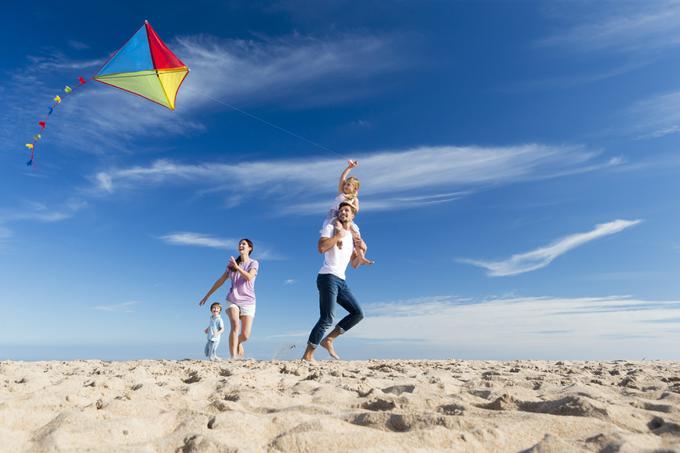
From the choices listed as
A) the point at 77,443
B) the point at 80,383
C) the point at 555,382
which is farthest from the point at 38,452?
the point at 555,382

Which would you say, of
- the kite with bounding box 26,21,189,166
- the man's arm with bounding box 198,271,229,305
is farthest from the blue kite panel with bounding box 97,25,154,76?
the man's arm with bounding box 198,271,229,305

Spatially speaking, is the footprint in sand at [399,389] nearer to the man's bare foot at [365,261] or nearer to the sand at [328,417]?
the sand at [328,417]

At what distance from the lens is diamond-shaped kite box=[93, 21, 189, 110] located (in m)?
8.12

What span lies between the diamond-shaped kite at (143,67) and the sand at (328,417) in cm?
581

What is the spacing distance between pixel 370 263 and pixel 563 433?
4.48 meters

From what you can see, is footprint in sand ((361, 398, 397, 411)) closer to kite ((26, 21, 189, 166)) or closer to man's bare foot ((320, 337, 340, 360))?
man's bare foot ((320, 337, 340, 360))

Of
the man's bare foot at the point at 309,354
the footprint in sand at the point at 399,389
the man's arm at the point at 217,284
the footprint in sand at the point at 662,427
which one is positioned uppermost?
the man's arm at the point at 217,284

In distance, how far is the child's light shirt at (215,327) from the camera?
860 cm

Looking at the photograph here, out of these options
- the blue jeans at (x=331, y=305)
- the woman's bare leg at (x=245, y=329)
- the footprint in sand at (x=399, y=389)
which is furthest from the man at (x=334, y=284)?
the footprint in sand at (x=399, y=389)

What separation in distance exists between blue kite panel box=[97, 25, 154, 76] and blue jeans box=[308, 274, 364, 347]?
16.7 ft

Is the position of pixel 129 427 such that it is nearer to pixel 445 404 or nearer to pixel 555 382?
pixel 445 404

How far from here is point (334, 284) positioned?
6184mm

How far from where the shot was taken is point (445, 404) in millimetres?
2984

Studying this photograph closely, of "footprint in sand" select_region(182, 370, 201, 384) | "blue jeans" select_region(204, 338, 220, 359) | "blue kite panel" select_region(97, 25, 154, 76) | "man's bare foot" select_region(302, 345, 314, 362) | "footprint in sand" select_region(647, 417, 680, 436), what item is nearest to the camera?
"footprint in sand" select_region(647, 417, 680, 436)
